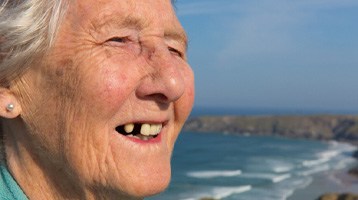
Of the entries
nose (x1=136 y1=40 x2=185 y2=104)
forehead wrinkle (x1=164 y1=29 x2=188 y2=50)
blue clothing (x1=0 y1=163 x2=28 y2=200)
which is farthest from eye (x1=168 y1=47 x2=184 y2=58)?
blue clothing (x1=0 y1=163 x2=28 y2=200)

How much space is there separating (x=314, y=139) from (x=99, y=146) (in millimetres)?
106803

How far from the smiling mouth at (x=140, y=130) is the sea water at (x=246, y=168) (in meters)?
34.4

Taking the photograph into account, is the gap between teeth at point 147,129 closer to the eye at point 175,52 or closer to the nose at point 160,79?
the nose at point 160,79

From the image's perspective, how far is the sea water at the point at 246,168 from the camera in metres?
38.5

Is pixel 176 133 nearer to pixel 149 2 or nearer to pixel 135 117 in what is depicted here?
pixel 135 117

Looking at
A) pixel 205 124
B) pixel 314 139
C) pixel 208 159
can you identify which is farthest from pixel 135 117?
pixel 205 124

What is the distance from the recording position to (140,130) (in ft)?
5.67

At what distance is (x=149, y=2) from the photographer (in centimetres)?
180

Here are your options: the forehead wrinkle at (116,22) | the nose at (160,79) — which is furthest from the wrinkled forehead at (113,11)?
the nose at (160,79)

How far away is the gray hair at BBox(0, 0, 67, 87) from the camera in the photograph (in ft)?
5.35

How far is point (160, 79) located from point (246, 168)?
186 feet

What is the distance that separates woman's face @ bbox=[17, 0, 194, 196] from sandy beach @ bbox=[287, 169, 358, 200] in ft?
114

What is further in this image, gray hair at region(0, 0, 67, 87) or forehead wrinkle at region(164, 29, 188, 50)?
forehead wrinkle at region(164, 29, 188, 50)

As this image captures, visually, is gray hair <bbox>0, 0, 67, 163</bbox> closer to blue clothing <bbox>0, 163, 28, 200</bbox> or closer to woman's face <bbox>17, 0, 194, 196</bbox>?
woman's face <bbox>17, 0, 194, 196</bbox>
